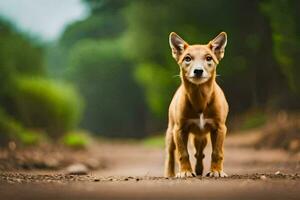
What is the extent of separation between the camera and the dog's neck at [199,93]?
31.9ft

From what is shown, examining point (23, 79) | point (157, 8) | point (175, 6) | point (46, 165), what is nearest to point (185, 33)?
point (175, 6)

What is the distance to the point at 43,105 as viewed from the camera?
1202 inches

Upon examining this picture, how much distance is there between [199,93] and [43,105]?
2142 cm

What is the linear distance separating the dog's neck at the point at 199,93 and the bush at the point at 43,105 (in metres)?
19.2

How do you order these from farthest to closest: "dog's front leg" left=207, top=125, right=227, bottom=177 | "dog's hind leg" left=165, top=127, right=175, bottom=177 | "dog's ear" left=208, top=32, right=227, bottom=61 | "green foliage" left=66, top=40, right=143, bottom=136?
"green foliage" left=66, top=40, right=143, bottom=136 → "dog's hind leg" left=165, top=127, right=175, bottom=177 → "dog's ear" left=208, top=32, right=227, bottom=61 → "dog's front leg" left=207, top=125, right=227, bottom=177

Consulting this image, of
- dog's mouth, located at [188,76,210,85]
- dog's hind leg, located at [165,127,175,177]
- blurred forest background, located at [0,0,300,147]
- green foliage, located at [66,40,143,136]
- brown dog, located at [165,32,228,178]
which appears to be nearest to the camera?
dog's mouth, located at [188,76,210,85]

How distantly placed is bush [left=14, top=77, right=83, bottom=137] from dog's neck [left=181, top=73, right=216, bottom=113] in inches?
756

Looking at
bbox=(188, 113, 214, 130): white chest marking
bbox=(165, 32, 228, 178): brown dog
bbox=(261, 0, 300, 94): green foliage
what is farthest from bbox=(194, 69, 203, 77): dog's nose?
bbox=(261, 0, 300, 94): green foliage

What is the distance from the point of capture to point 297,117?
980 inches

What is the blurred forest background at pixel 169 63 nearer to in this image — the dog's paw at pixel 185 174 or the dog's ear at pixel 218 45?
the dog's ear at pixel 218 45

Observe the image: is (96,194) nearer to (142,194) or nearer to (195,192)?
(142,194)

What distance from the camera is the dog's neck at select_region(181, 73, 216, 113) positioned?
9.73 m

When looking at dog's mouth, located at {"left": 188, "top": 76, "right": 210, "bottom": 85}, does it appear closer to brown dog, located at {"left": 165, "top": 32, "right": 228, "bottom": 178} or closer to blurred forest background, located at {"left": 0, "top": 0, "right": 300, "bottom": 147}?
brown dog, located at {"left": 165, "top": 32, "right": 228, "bottom": 178}

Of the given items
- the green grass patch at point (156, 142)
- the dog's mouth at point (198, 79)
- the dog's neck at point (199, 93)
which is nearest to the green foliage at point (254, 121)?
the green grass patch at point (156, 142)
